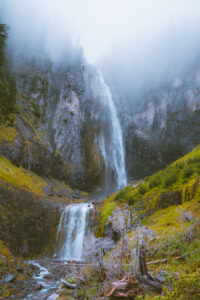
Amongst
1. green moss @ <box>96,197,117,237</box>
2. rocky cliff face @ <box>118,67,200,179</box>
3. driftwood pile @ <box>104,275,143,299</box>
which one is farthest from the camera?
rocky cliff face @ <box>118,67,200,179</box>

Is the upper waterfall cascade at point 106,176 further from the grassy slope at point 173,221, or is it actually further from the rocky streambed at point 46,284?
the rocky streambed at point 46,284

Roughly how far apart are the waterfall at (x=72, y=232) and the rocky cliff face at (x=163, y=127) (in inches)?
846

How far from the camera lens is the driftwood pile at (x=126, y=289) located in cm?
402

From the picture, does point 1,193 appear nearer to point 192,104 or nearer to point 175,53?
point 192,104

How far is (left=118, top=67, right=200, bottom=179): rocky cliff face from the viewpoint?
37781mm

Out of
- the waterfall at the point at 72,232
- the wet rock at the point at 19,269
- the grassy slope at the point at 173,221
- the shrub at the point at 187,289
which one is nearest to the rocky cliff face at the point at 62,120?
the waterfall at the point at 72,232

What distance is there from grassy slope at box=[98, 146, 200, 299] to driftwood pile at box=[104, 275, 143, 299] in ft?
1.30

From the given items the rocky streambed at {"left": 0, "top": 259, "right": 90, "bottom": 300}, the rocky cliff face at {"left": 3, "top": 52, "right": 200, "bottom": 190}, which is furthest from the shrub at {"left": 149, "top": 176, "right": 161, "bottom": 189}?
the rocky cliff face at {"left": 3, "top": 52, "right": 200, "bottom": 190}

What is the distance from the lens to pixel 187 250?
5676 mm

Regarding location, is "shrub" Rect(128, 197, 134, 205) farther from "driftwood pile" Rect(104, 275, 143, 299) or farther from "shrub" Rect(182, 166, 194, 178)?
"driftwood pile" Rect(104, 275, 143, 299)

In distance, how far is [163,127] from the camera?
40594 millimetres

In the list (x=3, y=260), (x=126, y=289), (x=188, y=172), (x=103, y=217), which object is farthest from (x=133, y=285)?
(x=103, y=217)

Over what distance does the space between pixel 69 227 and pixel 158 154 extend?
27.1 metres

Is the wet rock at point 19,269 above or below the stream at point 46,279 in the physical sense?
above
